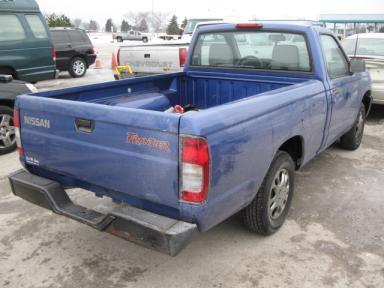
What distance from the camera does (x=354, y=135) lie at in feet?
19.7

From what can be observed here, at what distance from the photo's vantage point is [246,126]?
285 centimetres

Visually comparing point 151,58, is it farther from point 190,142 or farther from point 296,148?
point 190,142

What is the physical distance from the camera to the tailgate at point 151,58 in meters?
9.05

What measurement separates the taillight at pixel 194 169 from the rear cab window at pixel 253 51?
2.30 meters

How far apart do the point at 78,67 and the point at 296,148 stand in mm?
12341

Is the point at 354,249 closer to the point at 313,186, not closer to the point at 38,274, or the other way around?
the point at 313,186

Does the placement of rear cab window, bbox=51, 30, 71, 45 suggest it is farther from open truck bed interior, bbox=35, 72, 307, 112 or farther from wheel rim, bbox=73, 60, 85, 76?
open truck bed interior, bbox=35, 72, 307, 112

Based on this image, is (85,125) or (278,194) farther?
(278,194)

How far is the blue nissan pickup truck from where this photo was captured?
101 inches

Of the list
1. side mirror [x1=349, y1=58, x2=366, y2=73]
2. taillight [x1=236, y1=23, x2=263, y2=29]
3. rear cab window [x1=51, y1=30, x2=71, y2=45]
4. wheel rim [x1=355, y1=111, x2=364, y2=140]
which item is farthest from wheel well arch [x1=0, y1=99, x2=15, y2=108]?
rear cab window [x1=51, y1=30, x2=71, y2=45]

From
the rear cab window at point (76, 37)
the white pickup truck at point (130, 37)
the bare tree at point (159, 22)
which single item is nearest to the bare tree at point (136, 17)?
the bare tree at point (159, 22)

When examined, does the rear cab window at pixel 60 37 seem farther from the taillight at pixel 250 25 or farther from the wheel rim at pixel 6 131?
the taillight at pixel 250 25

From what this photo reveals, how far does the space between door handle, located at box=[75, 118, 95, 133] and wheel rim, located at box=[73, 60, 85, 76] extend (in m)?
12.5

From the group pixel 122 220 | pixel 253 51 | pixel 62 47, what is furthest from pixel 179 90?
pixel 62 47
